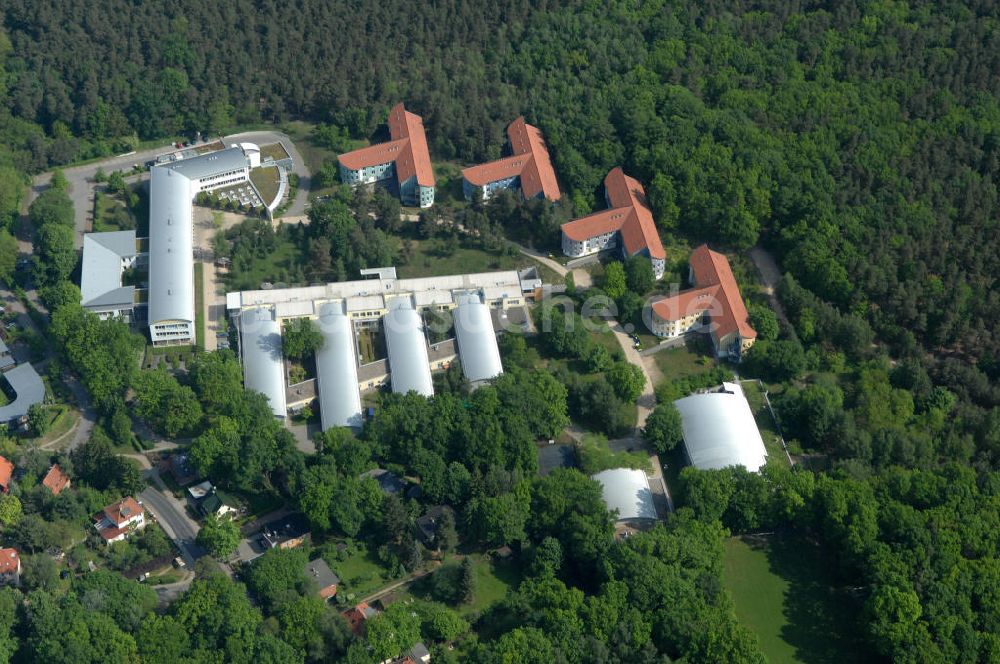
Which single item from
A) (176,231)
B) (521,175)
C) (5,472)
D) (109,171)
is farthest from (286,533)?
(109,171)

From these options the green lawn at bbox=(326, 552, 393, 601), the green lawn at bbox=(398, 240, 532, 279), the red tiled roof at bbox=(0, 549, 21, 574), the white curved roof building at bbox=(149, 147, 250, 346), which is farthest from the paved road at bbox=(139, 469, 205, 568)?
the green lawn at bbox=(398, 240, 532, 279)

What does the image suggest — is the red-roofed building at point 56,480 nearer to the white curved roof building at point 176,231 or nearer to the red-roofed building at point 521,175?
the white curved roof building at point 176,231

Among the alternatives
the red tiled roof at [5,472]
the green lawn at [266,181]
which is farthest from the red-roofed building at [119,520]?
the green lawn at [266,181]

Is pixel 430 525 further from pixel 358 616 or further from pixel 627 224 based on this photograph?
pixel 627 224

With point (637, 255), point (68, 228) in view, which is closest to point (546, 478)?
point (637, 255)

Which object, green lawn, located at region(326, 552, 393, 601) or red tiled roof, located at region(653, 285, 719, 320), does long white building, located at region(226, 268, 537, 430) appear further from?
green lawn, located at region(326, 552, 393, 601)

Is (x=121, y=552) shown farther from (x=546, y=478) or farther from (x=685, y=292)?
(x=685, y=292)
